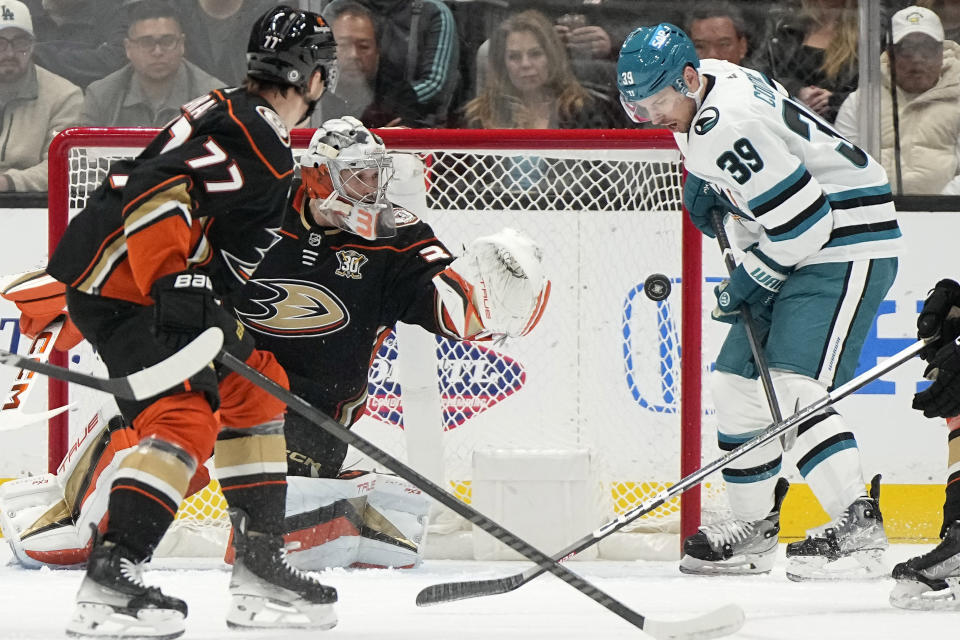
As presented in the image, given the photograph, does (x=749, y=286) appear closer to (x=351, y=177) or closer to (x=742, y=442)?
(x=742, y=442)

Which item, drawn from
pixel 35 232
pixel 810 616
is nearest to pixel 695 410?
pixel 810 616

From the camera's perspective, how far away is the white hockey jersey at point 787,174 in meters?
2.63

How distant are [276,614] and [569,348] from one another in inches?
59.8

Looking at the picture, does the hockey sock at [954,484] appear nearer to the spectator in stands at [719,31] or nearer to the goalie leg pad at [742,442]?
the goalie leg pad at [742,442]

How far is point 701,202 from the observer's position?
3035 mm

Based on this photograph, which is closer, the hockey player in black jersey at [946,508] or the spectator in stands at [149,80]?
the hockey player in black jersey at [946,508]

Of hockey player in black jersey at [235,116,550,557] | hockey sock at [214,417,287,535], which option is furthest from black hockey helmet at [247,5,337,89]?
hockey player in black jersey at [235,116,550,557]

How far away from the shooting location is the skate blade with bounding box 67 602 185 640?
1.87m

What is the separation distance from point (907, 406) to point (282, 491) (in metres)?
2.07

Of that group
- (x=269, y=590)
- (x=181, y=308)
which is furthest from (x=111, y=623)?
(x=181, y=308)

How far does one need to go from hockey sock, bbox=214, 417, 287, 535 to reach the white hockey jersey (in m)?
1.16

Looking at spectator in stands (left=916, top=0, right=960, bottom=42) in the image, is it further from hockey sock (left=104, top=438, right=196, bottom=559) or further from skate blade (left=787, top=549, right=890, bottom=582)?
hockey sock (left=104, top=438, right=196, bottom=559)

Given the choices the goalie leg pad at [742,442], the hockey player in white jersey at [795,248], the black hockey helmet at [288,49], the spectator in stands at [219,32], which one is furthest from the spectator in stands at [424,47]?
the black hockey helmet at [288,49]

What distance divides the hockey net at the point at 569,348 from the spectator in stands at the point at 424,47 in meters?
0.59
